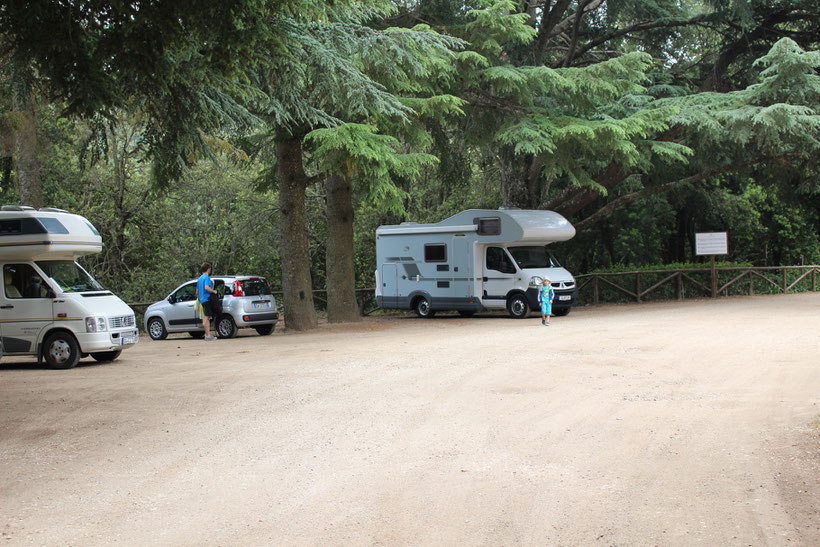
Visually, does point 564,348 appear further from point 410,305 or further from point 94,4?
point 410,305

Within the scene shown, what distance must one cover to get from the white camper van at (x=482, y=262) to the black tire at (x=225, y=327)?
6.42 meters

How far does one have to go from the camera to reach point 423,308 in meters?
25.1

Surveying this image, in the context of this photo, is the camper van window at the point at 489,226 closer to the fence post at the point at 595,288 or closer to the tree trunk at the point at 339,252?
the tree trunk at the point at 339,252

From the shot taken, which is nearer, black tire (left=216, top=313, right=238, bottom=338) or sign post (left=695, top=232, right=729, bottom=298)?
black tire (left=216, top=313, right=238, bottom=338)

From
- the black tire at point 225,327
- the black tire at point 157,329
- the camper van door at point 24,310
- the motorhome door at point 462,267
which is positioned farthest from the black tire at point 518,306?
the camper van door at point 24,310

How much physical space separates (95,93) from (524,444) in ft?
21.8

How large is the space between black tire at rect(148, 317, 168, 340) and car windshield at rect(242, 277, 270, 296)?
290 cm

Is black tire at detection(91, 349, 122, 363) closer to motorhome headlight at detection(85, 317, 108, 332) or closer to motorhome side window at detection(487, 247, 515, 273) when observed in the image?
motorhome headlight at detection(85, 317, 108, 332)

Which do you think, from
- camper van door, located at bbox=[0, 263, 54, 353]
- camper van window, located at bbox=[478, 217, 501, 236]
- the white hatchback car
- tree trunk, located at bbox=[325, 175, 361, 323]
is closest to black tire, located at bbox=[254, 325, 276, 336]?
the white hatchback car

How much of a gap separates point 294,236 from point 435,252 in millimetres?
4749

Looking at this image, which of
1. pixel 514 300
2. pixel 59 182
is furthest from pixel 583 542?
pixel 59 182

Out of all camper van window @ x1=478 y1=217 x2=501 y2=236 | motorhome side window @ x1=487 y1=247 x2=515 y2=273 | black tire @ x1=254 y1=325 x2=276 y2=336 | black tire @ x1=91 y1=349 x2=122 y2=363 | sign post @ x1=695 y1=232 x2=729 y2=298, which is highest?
camper van window @ x1=478 y1=217 x2=501 y2=236

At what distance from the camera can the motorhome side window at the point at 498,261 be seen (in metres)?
22.9

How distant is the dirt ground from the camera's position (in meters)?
5.27
